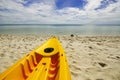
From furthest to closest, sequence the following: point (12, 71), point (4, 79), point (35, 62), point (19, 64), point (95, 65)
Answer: point (95, 65) < point (35, 62) < point (19, 64) < point (12, 71) < point (4, 79)

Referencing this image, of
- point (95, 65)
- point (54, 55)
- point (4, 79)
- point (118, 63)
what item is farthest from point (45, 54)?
point (118, 63)

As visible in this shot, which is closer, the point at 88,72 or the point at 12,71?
the point at 12,71

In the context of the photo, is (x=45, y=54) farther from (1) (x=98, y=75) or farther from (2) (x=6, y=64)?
(1) (x=98, y=75)

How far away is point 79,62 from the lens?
3.81 m

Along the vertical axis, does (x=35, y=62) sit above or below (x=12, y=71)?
below

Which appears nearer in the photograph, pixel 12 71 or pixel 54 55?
pixel 12 71

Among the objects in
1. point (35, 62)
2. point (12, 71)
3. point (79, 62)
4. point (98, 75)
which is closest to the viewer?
point (12, 71)

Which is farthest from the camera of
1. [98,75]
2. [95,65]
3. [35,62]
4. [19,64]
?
[95,65]

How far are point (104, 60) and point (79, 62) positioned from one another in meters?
0.84

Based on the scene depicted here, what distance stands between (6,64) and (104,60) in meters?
3.08

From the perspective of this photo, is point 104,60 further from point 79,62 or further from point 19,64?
point 19,64

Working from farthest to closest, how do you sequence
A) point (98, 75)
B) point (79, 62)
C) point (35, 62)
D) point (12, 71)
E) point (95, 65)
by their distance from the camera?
point (79, 62) → point (95, 65) → point (35, 62) → point (98, 75) → point (12, 71)

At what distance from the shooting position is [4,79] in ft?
6.21

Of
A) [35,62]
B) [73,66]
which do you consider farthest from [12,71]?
[73,66]
